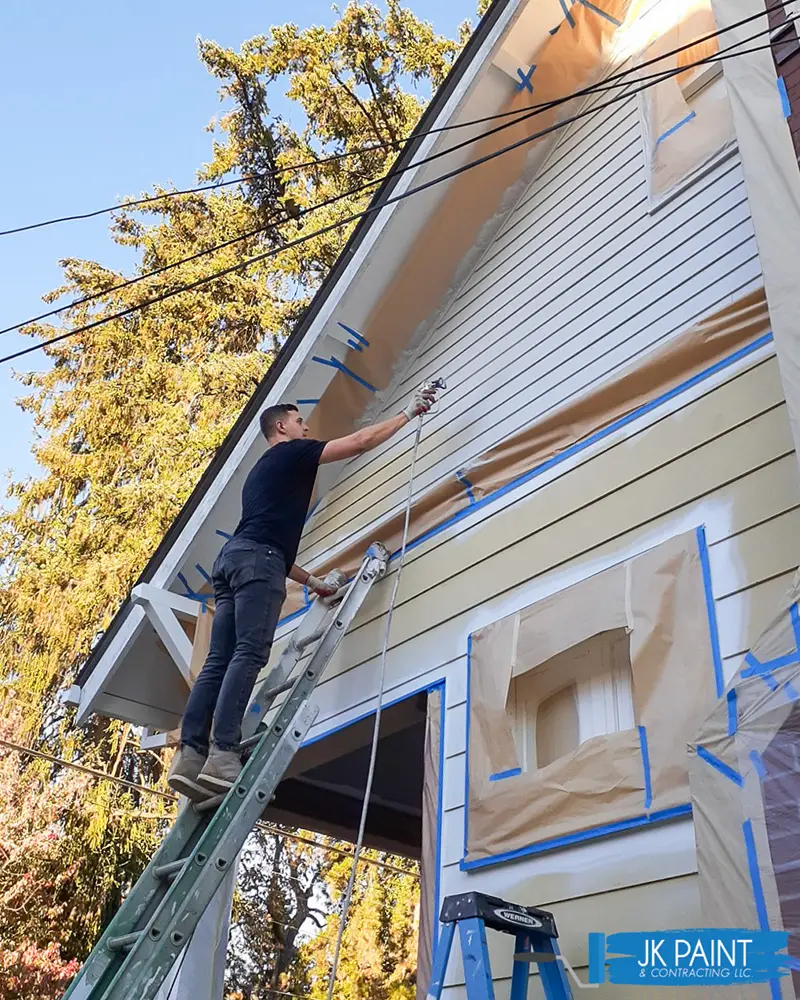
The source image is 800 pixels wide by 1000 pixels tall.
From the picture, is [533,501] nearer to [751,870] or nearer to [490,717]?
[490,717]

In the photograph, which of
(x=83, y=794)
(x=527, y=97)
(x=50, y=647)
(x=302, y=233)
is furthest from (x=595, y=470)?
(x=302, y=233)

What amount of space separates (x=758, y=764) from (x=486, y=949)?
44.5 inches

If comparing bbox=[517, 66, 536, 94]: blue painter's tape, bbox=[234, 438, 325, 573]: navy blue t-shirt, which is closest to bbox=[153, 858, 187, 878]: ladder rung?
bbox=[234, 438, 325, 573]: navy blue t-shirt

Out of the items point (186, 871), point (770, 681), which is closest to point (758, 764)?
point (770, 681)

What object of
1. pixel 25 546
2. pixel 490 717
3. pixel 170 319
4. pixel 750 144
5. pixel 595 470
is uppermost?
pixel 170 319

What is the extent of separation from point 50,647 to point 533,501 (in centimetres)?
1035

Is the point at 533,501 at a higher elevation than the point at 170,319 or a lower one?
lower

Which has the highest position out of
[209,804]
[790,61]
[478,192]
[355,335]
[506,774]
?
[478,192]

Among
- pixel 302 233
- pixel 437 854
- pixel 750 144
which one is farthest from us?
pixel 302 233

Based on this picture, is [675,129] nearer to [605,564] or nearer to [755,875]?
[605,564]

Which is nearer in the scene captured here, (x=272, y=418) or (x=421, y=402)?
(x=421, y=402)

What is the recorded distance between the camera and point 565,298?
4.59 metres

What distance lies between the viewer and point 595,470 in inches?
146

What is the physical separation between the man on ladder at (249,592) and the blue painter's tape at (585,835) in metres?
0.95
